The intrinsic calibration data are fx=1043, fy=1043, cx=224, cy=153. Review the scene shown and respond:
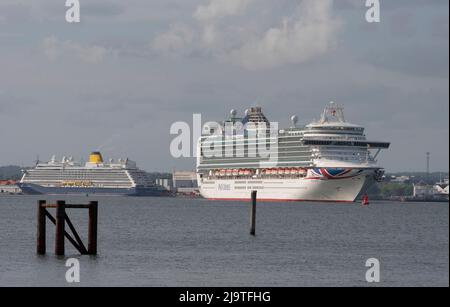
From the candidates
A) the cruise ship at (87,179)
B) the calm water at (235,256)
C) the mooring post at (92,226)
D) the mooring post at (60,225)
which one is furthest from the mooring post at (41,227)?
the cruise ship at (87,179)

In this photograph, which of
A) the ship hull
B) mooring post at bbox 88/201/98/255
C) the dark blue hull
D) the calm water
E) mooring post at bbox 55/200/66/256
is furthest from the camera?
the dark blue hull

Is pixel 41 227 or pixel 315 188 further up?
pixel 315 188

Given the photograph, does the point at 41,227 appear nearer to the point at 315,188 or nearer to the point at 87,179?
the point at 315,188

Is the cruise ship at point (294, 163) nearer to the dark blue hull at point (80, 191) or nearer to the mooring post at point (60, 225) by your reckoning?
the dark blue hull at point (80, 191)

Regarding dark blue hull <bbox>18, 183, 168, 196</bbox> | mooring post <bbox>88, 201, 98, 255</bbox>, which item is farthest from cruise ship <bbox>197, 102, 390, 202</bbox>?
mooring post <bbox>88, 201, 98, 255</bbox>

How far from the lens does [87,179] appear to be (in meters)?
181

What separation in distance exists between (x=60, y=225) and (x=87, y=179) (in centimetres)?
14333

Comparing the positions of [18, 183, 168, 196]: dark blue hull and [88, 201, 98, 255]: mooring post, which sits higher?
[18, 183, 168, 196]: dark blue hull

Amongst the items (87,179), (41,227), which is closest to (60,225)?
(41,227)

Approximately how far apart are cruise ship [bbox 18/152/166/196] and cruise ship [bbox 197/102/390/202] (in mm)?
39246

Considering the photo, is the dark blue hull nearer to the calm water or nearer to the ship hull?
the ship hull

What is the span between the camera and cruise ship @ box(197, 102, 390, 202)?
4680 inches

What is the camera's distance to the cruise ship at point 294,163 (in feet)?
390

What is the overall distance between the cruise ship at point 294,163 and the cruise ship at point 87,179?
129 ft
